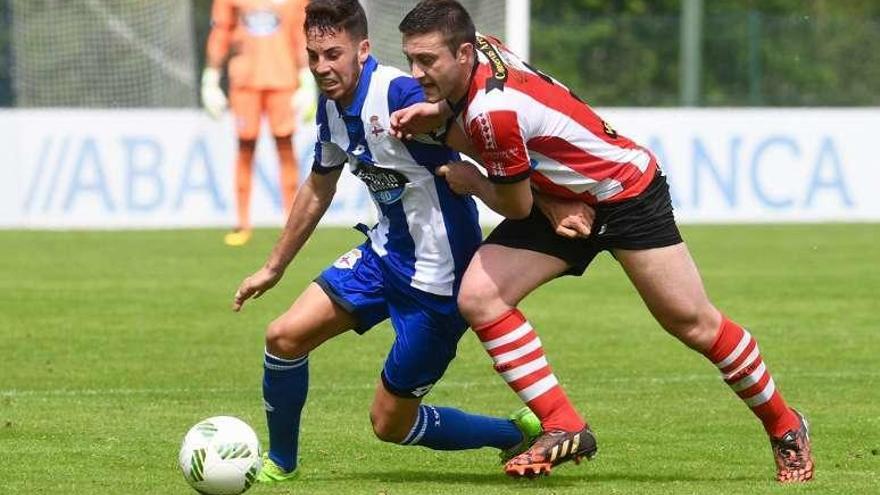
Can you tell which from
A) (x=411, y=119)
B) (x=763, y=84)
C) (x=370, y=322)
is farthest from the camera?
(x=763, y=84)

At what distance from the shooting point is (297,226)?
771 cm

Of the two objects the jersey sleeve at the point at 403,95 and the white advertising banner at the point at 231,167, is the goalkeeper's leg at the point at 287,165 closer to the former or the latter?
the white advertising banner at the point at 231,167

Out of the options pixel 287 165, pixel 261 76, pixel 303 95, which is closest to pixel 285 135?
pixel 287 165

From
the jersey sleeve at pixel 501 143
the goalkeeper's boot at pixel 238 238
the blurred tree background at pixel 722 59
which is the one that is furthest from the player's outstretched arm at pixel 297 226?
the blurred tree background at pixel 722 59

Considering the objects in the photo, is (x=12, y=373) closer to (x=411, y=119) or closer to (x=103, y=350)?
(x=103, y=350)

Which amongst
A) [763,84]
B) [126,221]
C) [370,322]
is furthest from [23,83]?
[370,322]

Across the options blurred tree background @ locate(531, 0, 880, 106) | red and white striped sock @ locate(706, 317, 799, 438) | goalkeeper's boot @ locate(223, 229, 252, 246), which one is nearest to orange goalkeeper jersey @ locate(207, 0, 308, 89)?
goalkeeper's boot @ locate(223, 229, 252, 246)

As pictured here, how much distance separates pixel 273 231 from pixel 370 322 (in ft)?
45.8

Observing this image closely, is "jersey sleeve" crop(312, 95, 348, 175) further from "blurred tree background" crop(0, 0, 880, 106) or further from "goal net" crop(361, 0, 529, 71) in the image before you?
"blurred tree background" crop(0, 0, 880, 106)

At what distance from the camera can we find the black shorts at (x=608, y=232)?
23.6ft

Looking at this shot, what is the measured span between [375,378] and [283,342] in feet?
11.3

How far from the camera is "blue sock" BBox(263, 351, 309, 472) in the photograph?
7.52 meters

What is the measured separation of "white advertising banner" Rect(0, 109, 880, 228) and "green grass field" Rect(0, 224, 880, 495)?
2.72 m

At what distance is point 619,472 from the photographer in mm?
7719
